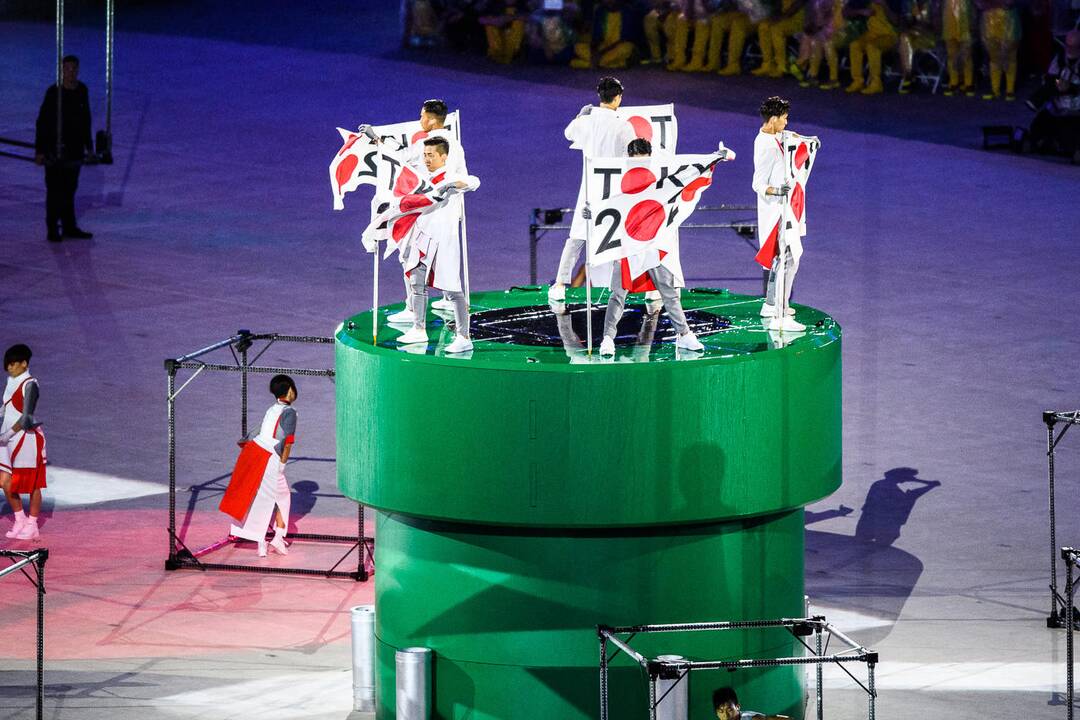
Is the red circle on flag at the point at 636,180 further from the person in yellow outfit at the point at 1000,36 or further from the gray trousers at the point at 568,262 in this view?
the person in yellow outfit at the point at 1000,36

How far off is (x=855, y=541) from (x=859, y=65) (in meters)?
22.7

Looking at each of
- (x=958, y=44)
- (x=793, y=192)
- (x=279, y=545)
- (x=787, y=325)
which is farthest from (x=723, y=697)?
(x=958, y=44)

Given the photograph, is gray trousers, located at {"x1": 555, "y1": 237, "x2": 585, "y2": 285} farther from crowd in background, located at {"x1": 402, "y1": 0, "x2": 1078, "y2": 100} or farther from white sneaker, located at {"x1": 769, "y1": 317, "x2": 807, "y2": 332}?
crowd in background, located at {"x1": 402, "y1": 0, "x2": 1078, "y2": 100}

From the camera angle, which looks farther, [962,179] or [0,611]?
[962,179]

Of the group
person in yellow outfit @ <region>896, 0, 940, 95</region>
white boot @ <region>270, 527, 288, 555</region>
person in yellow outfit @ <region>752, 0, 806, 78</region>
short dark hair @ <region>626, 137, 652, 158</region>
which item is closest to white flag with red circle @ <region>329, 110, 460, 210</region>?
short dark hair @ <region>626, 137, 652, 158</region>

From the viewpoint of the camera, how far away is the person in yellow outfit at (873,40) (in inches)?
1542

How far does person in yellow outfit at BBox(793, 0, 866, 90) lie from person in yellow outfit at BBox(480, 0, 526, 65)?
623 centimetres

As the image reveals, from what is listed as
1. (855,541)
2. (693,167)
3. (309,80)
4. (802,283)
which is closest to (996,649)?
(855,541)

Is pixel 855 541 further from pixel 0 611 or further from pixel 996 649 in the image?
pixel 0 611

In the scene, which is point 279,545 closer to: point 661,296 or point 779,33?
point 661,296

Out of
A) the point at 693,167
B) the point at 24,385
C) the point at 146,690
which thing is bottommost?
the point at 146,690

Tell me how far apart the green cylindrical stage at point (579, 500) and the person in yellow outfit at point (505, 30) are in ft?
97.0

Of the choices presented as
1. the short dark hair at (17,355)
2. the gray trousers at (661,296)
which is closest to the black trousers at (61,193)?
the short dark hair at (17,355)

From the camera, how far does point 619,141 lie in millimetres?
16812
